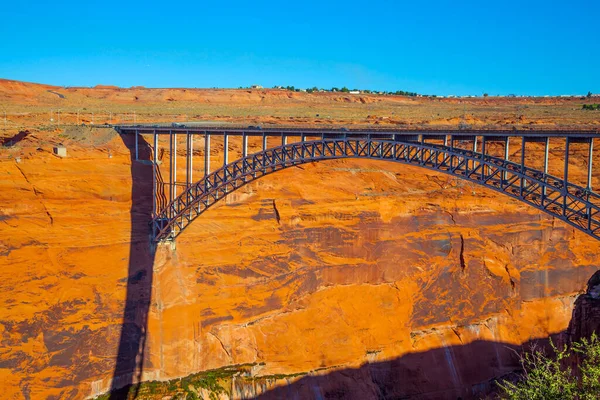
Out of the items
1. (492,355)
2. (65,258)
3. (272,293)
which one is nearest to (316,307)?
(272,293)

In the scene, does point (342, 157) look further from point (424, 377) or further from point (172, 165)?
point (424, 377)

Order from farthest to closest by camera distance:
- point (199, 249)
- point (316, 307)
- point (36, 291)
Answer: point (316, 307), point (199, 249), point (36, 291)

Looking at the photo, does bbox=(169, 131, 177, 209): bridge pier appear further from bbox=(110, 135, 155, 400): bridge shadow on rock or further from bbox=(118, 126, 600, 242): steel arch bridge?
bbox=(110, 135, 155, 400): bridge shadow on rock

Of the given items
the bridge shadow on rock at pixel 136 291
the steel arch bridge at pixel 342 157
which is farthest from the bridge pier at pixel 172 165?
the bridge shadow on rock at pixel 136 291

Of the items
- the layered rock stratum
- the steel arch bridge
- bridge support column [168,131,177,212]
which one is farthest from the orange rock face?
bridge support column [168,131,177,212]

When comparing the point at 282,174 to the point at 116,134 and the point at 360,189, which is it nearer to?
the point at 360,189

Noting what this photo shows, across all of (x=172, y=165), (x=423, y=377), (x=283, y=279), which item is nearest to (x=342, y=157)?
(x=172, y=165)
